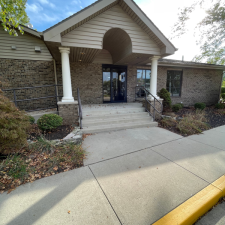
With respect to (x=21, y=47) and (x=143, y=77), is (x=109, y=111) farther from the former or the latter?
(x=21, y=47)

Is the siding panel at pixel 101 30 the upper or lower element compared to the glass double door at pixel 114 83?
upper

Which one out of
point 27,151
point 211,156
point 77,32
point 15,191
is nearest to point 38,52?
point 77,32

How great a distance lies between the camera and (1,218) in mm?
1590

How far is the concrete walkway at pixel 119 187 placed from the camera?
162 centimetres

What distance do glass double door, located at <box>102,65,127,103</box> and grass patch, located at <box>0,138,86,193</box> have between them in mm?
5315

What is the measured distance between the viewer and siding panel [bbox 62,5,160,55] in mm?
4418

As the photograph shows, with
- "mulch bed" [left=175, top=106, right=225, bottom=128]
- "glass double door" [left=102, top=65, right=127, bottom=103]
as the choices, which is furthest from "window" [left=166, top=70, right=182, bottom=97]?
"glass double door" [left=102, top=65, right=127, bottom=103]

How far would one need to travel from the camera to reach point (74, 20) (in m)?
4.07

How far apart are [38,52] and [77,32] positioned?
11.3 feet

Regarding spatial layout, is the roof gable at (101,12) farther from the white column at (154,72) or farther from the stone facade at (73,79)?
the stone facade at (73,79)

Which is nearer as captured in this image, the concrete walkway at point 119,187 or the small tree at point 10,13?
the concrete walkway at point 119,187

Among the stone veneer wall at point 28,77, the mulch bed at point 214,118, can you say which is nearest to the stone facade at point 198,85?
the mulch bed at point 214,118

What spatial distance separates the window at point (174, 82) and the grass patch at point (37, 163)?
922 cm

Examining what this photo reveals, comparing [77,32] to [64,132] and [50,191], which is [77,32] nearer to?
[64,132]
